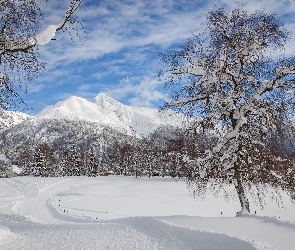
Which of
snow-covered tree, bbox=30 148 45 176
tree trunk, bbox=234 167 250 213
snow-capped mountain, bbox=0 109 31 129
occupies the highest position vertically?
snow-covered tree, bbox=30 148 45 176

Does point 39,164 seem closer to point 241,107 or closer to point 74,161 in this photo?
point 74,161

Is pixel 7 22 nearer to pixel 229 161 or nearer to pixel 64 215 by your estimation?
pixel 229 161

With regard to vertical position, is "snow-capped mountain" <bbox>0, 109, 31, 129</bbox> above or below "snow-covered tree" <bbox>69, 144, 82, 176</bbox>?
below

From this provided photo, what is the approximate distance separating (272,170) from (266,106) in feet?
6.34

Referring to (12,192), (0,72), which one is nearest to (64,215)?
(0,72)

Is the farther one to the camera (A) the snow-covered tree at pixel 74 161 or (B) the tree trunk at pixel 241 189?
(A) the snow-covered tree at pixel 74 161

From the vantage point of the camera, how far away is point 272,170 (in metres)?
9.59

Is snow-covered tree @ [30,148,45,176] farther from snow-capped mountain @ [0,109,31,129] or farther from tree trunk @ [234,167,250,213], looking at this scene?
tree trunk @ [234,167,250,213]

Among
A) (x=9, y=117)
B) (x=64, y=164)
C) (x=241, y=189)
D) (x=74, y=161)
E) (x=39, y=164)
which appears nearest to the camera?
(x=9, y=117)

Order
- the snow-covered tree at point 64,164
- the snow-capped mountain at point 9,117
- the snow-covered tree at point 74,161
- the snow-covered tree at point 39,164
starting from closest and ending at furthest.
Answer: the snow-capped mountain at point 9,117 → the snow-covered tree at point 39,164 → the snow-covered tree at point 74,161 → the snow-covered tree at point 64,164

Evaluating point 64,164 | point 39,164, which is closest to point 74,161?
point 64,164

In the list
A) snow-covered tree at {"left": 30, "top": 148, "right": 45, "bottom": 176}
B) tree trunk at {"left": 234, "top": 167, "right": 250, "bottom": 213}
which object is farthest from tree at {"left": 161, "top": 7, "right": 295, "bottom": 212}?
snow-covered tree at {"left": 30, "top": 148, "right": 45, "bottom": 176}

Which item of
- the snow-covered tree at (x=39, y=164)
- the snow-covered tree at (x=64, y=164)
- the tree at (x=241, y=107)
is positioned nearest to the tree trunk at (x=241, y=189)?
the tree at (x=241, y=107)

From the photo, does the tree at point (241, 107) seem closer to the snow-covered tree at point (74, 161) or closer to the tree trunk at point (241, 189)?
the tree trunk at point (241, 189)
